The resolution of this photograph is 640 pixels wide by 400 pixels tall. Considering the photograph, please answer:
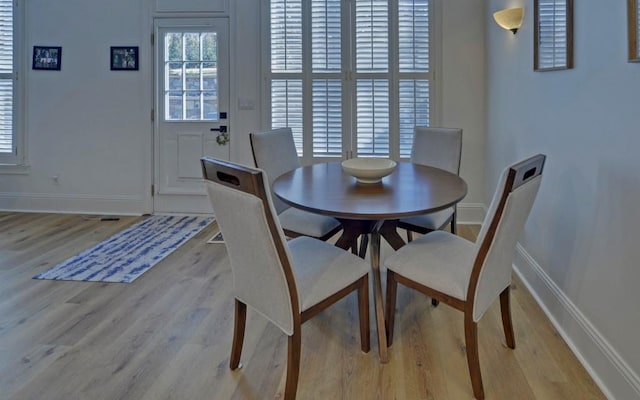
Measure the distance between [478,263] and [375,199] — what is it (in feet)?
1.85

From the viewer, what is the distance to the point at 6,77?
4766 mm

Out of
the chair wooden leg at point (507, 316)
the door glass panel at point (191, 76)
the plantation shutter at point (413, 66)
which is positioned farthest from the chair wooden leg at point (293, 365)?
the door glass panel at point (191, 76)

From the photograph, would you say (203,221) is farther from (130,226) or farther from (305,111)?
(305,111)

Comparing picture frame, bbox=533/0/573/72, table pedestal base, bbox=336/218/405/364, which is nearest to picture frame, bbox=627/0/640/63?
picture frame, bbox=533/0/573/72

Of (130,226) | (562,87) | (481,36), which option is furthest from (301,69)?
(562,87)

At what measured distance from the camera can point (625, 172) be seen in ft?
5.40

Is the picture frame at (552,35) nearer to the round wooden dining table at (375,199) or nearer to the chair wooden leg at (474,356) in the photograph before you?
the round wooden dining table at (375,199)

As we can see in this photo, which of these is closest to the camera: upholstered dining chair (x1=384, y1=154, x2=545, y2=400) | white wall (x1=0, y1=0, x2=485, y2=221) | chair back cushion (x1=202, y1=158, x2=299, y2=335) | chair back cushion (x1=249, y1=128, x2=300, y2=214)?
chair back cushion (x1=202, y1=158, x2=299, y2=335)

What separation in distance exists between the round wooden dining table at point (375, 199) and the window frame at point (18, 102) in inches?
148

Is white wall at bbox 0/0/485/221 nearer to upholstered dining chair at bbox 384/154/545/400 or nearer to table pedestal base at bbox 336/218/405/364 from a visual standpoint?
table pedestal base at bbox 336/218/405/364

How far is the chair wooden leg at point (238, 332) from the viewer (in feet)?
6.14

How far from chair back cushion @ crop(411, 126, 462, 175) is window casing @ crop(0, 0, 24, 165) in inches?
169

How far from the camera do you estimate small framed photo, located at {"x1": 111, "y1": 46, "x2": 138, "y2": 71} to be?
4594mm

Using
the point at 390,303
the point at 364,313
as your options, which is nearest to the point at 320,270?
the point at 364,313
